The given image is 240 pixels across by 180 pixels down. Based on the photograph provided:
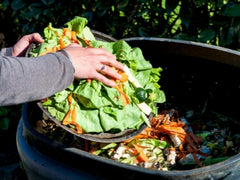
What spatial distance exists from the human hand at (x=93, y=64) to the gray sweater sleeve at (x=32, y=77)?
0.06 metres

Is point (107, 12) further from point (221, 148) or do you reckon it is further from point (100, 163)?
point (100, 163)

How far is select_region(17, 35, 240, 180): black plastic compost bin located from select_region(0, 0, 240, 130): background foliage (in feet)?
1.57

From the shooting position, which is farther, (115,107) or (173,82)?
(173,82)

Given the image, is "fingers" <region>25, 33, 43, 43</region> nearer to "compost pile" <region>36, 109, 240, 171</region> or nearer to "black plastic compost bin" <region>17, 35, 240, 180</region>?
"black plastic compost bin" <region>17, 35, 240, 180</region>

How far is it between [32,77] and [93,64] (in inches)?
12.6

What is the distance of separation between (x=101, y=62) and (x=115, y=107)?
0.30 meters

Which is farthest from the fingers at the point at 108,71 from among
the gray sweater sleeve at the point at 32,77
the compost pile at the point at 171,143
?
the compost pile at the point at 171,143

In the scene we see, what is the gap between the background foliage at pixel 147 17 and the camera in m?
2.96

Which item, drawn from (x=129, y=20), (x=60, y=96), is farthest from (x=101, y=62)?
(x=129, y=20)

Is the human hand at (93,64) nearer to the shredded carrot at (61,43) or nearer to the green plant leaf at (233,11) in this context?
the shredded carrot at (61,43)

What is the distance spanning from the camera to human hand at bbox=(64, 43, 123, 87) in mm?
1769

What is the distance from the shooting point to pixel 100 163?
168 cm

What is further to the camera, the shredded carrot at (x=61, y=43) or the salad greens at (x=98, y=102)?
the shredded carrot at (x=61, y=43)

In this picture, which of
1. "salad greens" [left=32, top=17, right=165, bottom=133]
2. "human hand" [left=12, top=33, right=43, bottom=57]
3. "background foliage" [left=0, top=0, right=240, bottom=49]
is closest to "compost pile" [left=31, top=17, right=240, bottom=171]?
"salad greens" [left=32, top=17, right=165, bottom=133]
